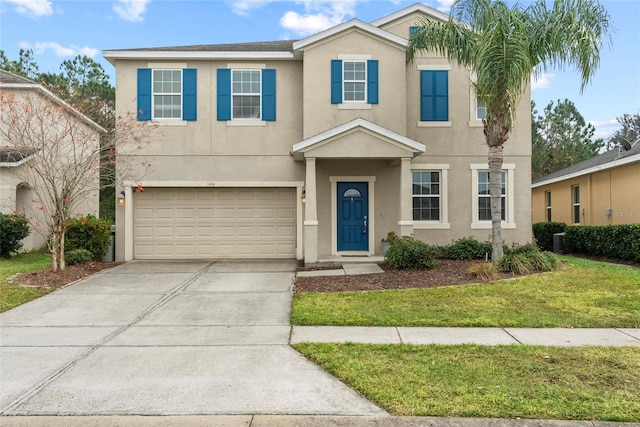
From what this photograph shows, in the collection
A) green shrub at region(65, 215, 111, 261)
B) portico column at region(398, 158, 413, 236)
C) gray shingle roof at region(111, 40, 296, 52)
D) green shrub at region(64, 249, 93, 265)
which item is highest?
gray shingle roof at region(111, 40, 296, 52)

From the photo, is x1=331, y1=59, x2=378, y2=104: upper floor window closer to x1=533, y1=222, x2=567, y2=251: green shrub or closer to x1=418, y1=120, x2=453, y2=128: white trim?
x1=418, y1=120, x2=453, y2=128: white trim

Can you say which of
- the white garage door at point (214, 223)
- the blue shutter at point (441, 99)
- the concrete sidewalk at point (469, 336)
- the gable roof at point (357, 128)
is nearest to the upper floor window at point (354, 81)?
the gable roof at point (357, 128)

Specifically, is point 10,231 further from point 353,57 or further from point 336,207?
point 353,57

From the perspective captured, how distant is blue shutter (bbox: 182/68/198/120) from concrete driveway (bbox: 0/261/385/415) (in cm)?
629

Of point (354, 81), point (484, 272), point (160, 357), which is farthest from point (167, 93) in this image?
point (484, 272)

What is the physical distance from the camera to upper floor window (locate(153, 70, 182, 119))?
13.9 meters

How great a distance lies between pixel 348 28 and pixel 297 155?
13.7 feet

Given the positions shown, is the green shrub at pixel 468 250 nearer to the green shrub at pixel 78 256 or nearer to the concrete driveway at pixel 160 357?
the concrete driveway at pixel 160 357

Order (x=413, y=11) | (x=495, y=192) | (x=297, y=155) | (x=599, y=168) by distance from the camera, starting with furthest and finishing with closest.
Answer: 1. (x=599, y=168)
2. (x=413, y=11)
3. (x=297, y=155)
4. (x=495, y=192)

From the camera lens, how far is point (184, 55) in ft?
45.0

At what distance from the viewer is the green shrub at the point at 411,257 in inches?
429

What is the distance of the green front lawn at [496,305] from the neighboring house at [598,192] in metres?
8.18

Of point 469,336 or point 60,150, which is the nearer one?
point 469,336

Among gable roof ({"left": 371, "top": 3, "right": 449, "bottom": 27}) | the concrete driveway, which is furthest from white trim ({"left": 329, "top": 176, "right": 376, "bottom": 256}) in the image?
gable roof ({"left": 371, "top": 3, "right": 449, "bottom": 27})
